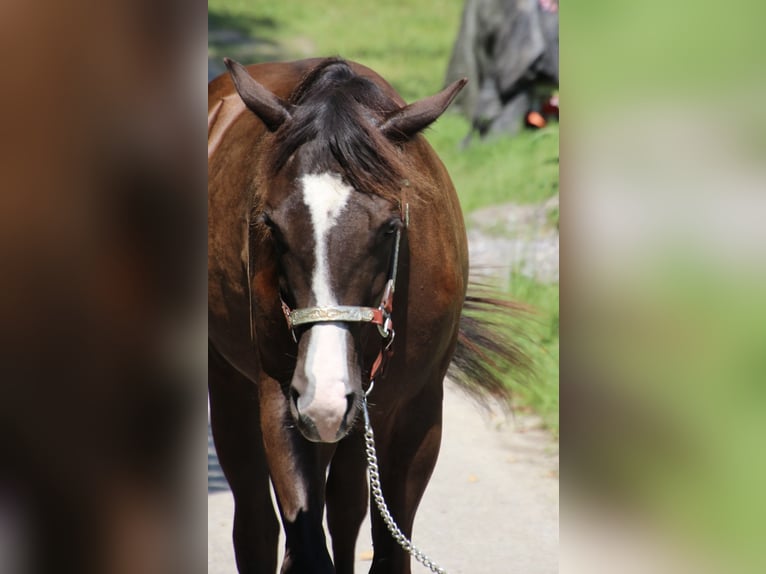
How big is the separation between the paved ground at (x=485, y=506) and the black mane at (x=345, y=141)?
2.21 m

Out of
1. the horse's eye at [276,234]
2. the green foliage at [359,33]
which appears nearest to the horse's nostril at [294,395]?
the horse's eye at [276,234]

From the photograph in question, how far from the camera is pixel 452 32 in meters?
17.8

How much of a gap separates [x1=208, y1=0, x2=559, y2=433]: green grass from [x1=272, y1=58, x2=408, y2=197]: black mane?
1.85m

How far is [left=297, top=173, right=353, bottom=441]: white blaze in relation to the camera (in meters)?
2.17

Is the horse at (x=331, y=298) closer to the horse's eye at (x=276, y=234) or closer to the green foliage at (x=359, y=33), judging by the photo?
the horse's eye at (x=276, y=234)

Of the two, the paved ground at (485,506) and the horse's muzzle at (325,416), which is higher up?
the horse's muzzle at (325,416)

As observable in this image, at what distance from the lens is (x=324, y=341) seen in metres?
2.22

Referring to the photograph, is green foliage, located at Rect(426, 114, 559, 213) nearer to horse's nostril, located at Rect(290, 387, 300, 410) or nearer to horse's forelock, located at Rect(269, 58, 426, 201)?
horse's forelock, located at Rect(269, 58, 426, 201)

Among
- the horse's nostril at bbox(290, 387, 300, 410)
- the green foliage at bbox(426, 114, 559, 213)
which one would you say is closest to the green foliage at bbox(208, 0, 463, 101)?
the green foliage at bbox(426, 114, 559, 213)
